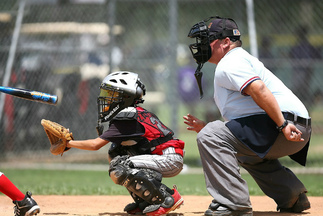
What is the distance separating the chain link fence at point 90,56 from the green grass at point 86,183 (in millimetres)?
1206

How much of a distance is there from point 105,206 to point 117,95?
1.46 metres

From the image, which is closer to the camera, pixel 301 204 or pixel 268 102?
pixel 268 102

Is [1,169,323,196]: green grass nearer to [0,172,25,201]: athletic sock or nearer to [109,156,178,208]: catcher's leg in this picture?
[109,156,178,208]: catcher's leg

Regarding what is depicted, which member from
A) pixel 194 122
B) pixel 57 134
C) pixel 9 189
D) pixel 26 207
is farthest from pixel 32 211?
pixel 194 122

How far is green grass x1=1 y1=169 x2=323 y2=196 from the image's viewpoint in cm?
715

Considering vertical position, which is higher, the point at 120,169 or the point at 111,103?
the point at 111,103

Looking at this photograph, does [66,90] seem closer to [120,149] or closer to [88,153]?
[88,153]

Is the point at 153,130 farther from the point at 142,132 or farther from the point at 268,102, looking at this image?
the point at 268,102

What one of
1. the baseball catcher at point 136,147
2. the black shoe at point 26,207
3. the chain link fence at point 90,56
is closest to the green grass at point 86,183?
the chain link fence at point 90,56

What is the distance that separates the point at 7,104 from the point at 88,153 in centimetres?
209

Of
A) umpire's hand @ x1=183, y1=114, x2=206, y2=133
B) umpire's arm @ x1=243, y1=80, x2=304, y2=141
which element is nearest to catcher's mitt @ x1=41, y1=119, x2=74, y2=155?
umpire's hand @ x1=183, y1=114, x2=206, y2=133

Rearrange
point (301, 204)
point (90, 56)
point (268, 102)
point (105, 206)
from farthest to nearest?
point (90, 56), point (105, 206), point (301, 204), point (268, 102)

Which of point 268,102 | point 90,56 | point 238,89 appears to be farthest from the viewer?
point 90,56

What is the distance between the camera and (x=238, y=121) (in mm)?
4523
